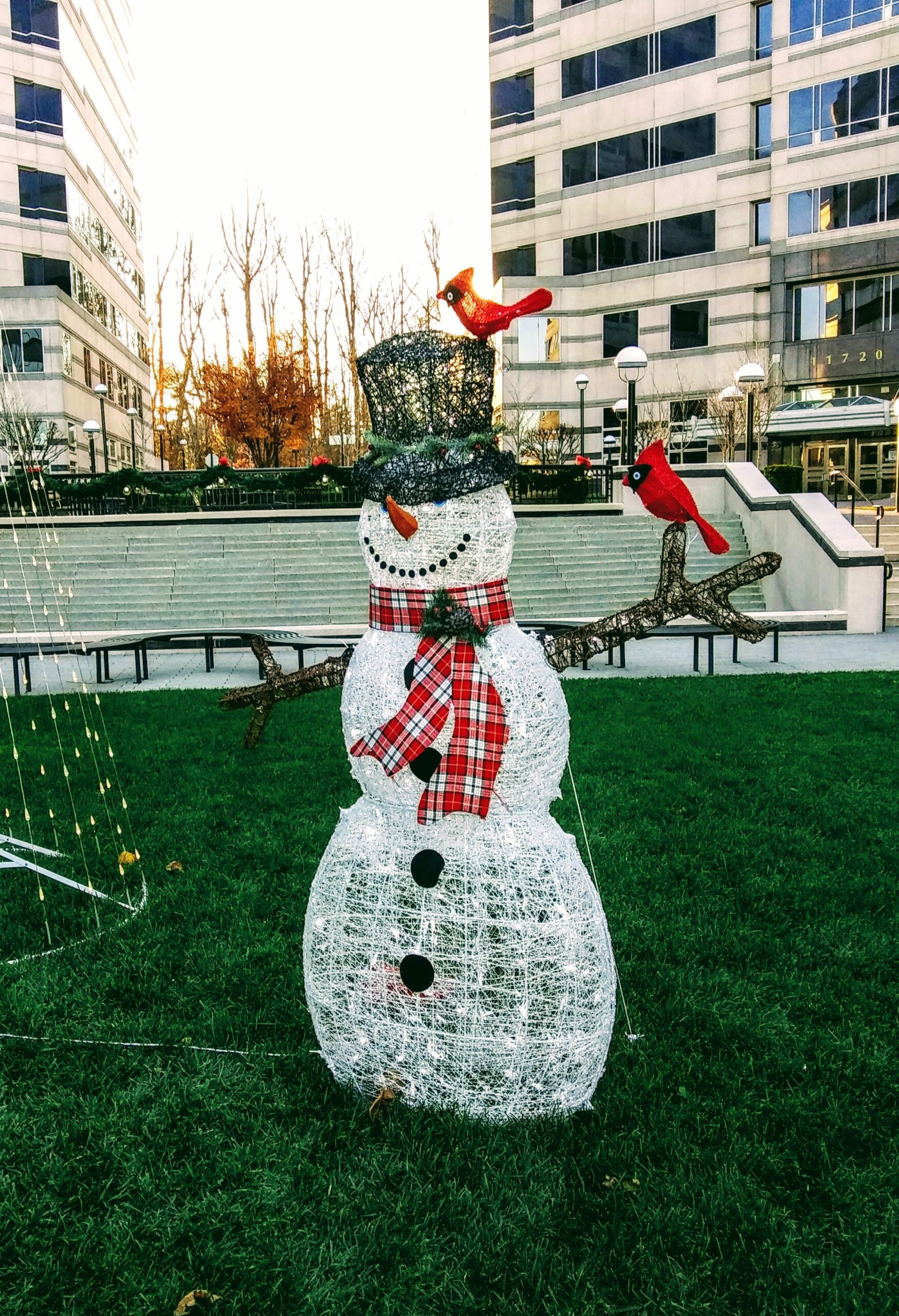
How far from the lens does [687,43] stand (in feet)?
A: 120

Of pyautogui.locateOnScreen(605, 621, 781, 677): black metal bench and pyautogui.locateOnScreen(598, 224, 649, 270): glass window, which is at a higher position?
pyautogui.locateOnScreen(598, 224, 649, 270): glass window

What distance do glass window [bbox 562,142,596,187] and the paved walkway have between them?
31085 mm

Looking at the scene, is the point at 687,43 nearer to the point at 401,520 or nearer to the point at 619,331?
the point at 619,331

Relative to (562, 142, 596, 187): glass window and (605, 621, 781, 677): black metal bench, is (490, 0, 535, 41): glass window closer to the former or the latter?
(562, 142, 596, 187): glass window

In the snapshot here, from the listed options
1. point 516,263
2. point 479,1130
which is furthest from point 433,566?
point 516,263

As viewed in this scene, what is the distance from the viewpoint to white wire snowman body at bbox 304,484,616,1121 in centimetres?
286

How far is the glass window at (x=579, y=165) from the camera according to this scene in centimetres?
3894

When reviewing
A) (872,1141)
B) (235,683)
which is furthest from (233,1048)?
(235,683)

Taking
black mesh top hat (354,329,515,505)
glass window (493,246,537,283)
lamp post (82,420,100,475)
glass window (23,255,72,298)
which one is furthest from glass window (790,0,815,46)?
black mesh top hat (354,329,515,505)

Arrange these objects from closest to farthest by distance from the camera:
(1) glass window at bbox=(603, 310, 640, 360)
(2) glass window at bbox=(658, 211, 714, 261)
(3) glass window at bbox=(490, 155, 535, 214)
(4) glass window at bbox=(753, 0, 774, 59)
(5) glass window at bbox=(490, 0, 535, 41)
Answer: (4) glass window at bbox=(753, 0, 774, 59) → (2) glass window at bbox=(658, 211, 714, 261) → (1) glass window at bbox=(603, 310, 640, 360) → (5) glass window at bbox=(490, 0, 535, 41) → (3) glass window at bbox=(490, 155, 535, 214)

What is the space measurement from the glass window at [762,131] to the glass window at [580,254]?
6.75 m

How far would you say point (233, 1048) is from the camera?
3490 millimetres

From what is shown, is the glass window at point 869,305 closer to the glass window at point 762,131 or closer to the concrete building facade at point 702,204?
the concrete building facade at point 702,204

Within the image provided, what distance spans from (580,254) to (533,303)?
133 feet
